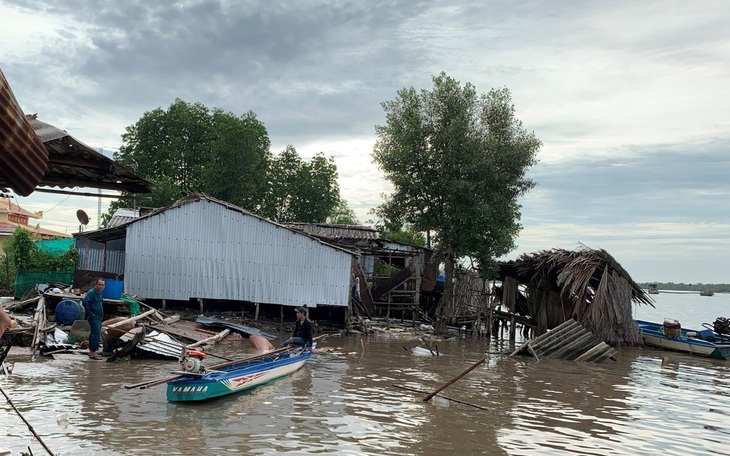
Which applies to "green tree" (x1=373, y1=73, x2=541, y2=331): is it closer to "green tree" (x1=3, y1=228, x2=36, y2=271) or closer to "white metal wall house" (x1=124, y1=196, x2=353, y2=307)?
"white metal wall house" (x1=124, y1=196, x2=353, y2=307)

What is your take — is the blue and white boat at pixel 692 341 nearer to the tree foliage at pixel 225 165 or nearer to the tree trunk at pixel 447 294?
the tree trunk at pixel 447 294

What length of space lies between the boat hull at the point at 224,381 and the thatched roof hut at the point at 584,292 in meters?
14.0

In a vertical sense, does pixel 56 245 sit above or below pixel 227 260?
above

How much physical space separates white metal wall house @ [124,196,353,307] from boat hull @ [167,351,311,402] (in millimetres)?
11091

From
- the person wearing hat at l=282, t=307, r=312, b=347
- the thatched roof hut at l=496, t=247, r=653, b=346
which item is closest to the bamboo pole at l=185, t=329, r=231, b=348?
the person wearing hat at l=282, t=307, r=312, b=347

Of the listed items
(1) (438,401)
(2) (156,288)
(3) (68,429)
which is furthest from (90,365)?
(2) (156,288)

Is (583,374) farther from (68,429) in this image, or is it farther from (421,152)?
(68,429)

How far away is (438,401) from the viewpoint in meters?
12.6

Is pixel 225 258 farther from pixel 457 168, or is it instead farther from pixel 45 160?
pixel 45 160

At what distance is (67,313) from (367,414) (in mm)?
11232

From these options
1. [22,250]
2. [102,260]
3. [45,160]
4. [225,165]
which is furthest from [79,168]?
[225,165]

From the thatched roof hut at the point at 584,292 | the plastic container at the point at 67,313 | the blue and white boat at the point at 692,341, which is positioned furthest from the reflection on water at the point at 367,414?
the blue and white boat at the point at 692,341

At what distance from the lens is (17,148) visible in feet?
10.9

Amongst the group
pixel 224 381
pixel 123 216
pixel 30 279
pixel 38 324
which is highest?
pixel 123 216
